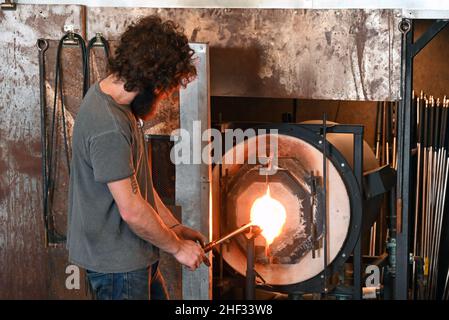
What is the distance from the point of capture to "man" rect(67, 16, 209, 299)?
2648mm

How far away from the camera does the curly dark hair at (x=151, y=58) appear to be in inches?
106

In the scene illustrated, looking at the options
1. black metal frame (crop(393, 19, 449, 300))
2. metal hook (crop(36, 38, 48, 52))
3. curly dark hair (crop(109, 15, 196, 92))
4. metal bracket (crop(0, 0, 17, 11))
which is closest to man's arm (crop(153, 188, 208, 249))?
curly dark hair (crop(109, 15, 196, 92))

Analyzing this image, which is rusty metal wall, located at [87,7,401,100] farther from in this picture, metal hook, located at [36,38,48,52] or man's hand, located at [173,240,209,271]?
man's hand, located at [173,240,209,271]

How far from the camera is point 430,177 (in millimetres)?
Result: 4449

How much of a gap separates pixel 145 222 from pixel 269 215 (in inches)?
39.6

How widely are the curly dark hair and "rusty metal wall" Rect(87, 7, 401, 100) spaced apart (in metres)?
0.96

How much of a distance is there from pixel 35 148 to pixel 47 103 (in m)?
0.24

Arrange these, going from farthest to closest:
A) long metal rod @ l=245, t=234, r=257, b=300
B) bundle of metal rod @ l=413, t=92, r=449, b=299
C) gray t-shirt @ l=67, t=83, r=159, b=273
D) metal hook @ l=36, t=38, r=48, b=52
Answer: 1. bundle of metal rod @ l=413, t=92, r=449, b=299
2. metal hook @ l=36, t=38, r=48, b=52
3. long metal rod @ l=245, t=234, r=257, b=300
4. gray t-shirt @ l=67, t=83, r=159, b=273

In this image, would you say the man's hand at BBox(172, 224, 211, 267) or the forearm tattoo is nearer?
the forearm tattoo

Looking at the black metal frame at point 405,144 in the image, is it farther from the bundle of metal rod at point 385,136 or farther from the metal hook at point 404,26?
the bundle of metal rod at point 385,136

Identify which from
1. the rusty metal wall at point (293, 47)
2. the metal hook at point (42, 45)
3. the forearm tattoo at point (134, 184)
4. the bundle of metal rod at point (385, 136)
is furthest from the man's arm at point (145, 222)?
the bundle of metal rod at point (385, 136)

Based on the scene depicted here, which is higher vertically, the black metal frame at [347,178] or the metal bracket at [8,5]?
the metal bracket at [8,5]
